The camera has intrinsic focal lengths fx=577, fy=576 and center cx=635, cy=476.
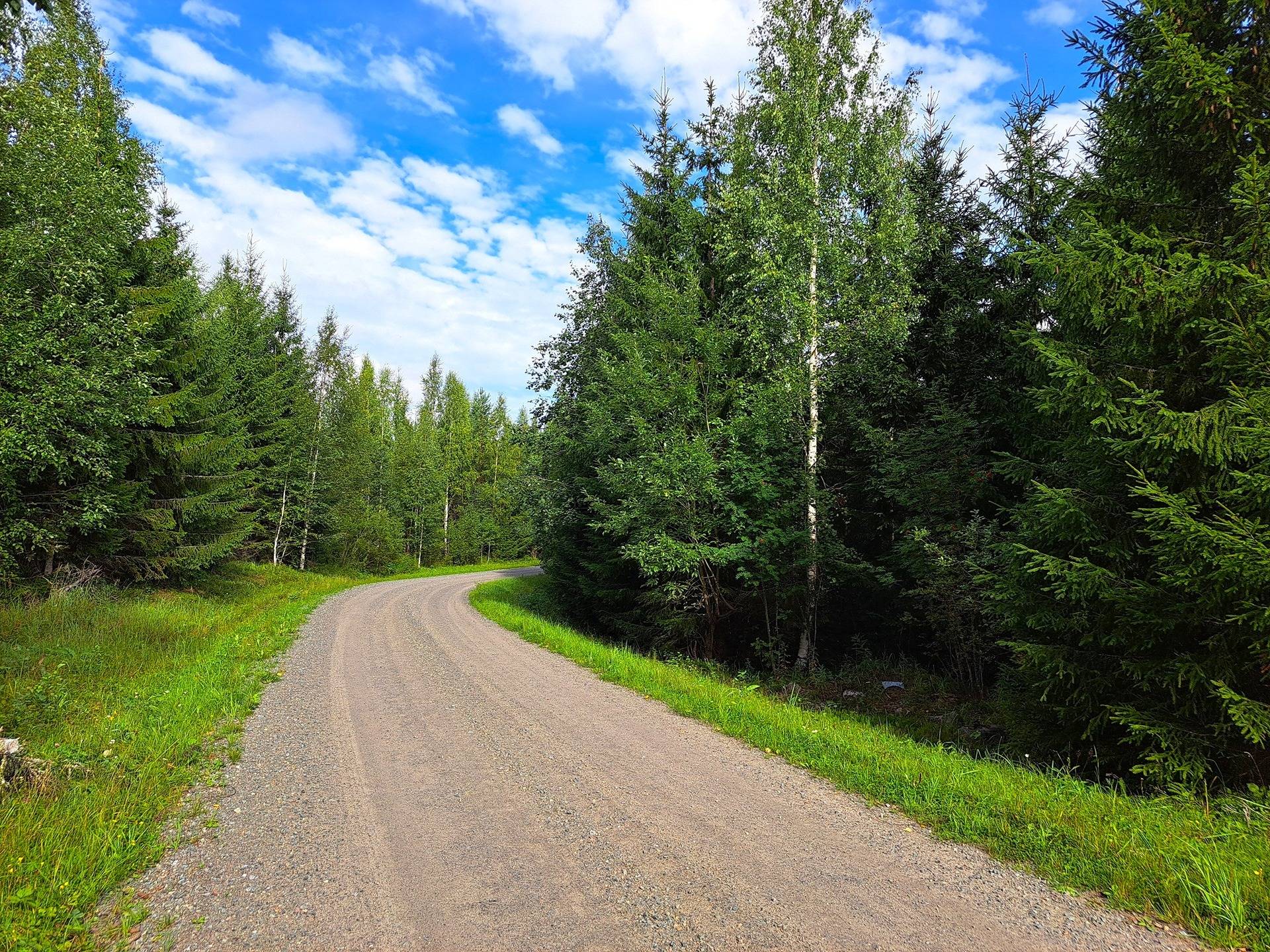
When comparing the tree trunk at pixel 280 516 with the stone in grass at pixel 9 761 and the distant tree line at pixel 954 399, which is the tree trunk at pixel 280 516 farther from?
the stone in grass at pixel 9 761

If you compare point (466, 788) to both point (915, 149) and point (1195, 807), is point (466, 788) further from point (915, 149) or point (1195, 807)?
point (915, 149)

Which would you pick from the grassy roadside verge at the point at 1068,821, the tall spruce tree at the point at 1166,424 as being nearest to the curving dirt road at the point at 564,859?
the grassy roadside verge at the point at 1068,821

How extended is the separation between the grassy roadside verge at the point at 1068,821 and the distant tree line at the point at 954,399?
92 centimetres

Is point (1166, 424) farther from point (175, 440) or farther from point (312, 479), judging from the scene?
point (312, 479)

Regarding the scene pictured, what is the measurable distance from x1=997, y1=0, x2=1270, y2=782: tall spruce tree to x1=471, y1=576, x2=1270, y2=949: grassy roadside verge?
89 cm

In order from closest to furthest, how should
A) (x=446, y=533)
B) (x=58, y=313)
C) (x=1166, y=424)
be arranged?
1. (x=1166, y=424)
2. (x=58, y=313)
3. (x=446, y=533)

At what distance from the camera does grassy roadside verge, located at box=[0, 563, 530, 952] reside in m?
3.25

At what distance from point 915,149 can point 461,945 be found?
15.1m

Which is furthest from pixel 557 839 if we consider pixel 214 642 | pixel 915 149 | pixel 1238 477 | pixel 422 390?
pixel 422 390

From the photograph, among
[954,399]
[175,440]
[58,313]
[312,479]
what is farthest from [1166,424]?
[312,479]

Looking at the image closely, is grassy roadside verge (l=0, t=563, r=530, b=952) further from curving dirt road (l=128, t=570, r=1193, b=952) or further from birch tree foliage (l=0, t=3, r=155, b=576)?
birch tree foliage (l=0, t=3, r=155, b=576)

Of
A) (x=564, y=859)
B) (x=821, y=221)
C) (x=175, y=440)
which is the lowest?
(x=564, y=859)

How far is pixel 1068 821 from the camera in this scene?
404 centimetres

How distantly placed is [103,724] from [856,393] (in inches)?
485
